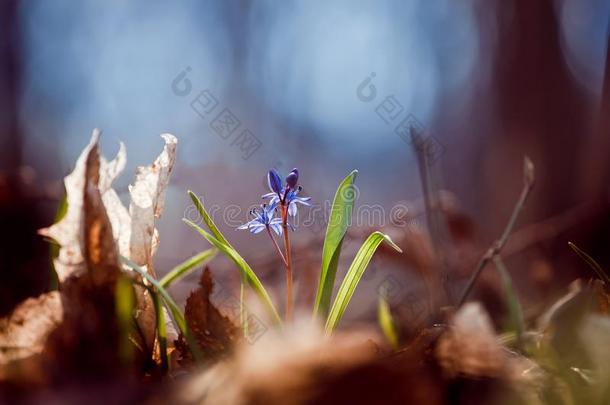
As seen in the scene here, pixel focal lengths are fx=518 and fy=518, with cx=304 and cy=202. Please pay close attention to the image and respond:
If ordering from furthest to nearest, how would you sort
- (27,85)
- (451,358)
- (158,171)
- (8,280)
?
(27,85)
(8,280)
(158,171)
(451,358)

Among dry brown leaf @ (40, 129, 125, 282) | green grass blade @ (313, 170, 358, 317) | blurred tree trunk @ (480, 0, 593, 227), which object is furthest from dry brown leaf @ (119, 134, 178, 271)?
blurred tree trunk @ (480, 0, 593, 227)

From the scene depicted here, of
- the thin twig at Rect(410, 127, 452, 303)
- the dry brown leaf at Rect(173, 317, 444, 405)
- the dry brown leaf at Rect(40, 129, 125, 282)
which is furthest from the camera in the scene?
the thin twig at Rect(410, 127, 452, 303)

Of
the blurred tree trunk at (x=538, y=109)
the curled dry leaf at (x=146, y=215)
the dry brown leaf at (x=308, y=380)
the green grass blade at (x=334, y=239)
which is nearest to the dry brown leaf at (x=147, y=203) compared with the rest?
the curled dry leaf at (x=146, y=215)

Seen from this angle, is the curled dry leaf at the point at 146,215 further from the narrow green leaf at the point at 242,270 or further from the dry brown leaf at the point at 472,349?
the dry brown leaf at the point at 472,349

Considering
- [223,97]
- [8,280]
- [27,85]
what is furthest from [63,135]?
[8,280]

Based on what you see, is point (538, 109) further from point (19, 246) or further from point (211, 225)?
point (211, 225)

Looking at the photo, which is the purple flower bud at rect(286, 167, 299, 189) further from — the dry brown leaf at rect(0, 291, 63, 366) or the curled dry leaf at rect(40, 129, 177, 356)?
the dry brown leaf at rect(0, 291, 63, 366)

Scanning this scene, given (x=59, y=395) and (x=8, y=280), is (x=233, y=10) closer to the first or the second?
(x=8, y=280)
